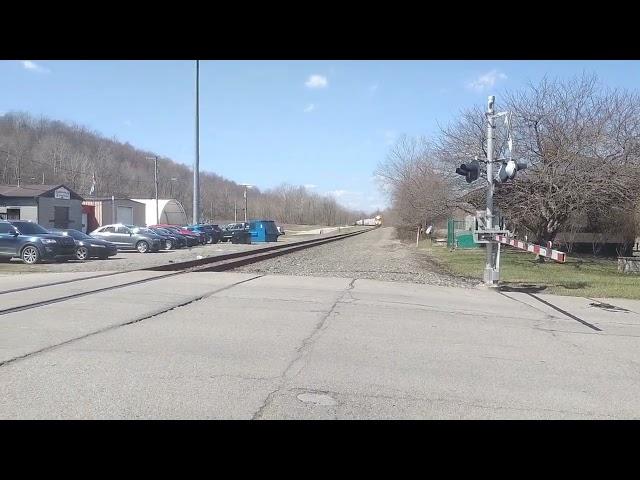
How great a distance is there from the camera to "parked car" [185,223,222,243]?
4200cm

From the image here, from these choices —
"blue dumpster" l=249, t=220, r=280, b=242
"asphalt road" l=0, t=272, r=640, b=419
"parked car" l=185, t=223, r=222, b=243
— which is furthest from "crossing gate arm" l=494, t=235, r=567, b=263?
"blue dumpster" l=249, t=220, r=280, b=242

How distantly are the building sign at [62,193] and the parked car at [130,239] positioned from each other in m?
16.8

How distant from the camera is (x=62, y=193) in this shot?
4547 cm

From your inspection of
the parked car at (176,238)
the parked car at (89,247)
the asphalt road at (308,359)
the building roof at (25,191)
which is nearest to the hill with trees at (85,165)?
the building roof at (25,191)

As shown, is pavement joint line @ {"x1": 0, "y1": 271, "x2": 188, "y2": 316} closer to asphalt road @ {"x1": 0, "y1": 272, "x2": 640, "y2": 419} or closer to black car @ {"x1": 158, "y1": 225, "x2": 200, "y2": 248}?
asphalt road @ {"x1": 0, "y1": 272, "x2": 640, "y2": 419}

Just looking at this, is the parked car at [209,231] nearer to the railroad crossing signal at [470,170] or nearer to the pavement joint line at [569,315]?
the railroad crossing signal at [470,170]

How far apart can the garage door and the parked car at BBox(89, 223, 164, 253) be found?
32.8 meters

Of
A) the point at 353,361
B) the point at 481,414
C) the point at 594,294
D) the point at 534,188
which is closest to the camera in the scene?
the point at 481,414

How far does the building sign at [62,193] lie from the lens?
44812 mm

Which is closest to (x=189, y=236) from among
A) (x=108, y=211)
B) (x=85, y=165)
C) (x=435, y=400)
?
(x=108, y=211)
